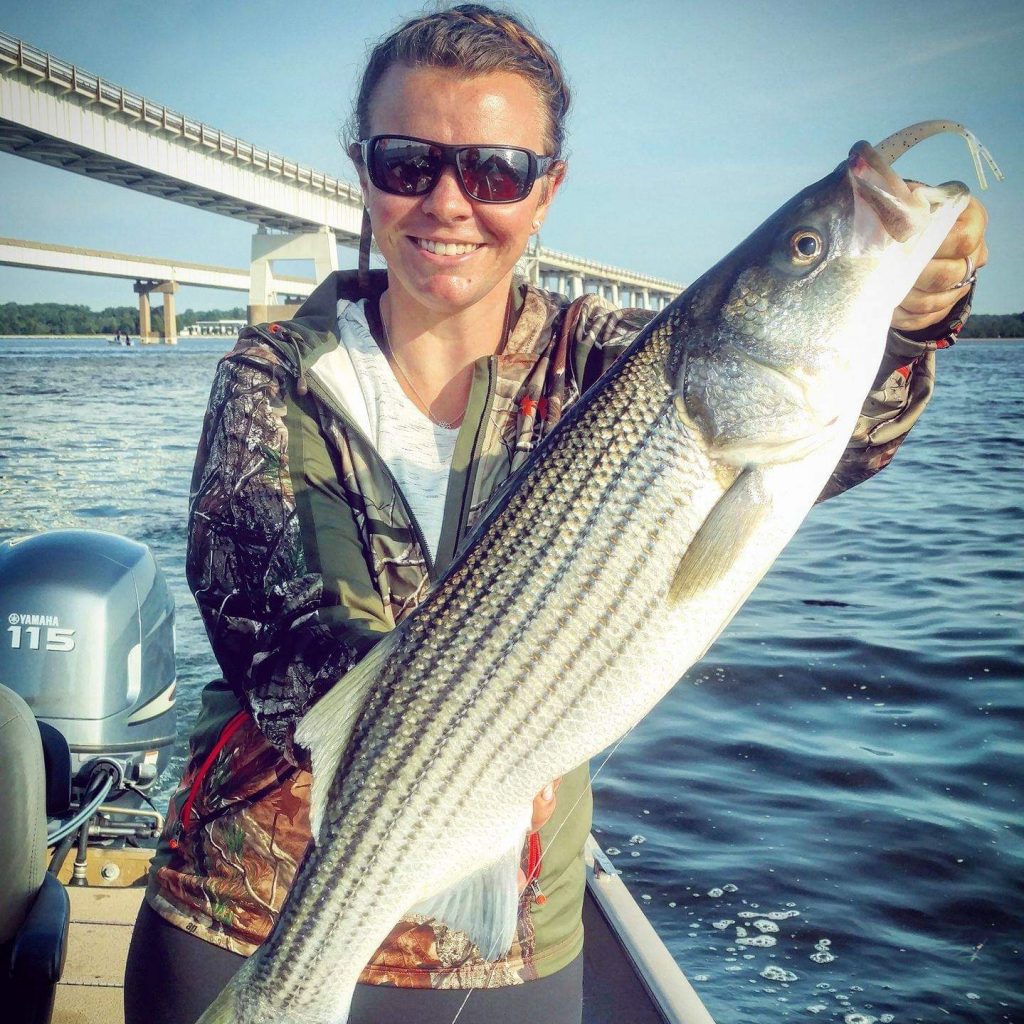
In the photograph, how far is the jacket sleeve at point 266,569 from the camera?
2.58 meters

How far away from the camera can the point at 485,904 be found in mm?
2451

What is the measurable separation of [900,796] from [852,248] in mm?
6380

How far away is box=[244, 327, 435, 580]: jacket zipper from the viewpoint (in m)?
2.87

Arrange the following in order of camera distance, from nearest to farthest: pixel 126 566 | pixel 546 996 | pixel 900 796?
1. pixel 546 996
2. pixel 126 566
3. pixel 900 796

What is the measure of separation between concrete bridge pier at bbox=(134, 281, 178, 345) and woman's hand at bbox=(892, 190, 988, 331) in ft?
272

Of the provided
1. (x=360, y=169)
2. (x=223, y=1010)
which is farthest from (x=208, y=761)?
(x=360, y=169)

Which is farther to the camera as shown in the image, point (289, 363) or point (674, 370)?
point (289, 363)

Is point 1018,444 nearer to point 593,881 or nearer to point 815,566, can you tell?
point 815,566

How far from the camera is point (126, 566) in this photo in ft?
18.6

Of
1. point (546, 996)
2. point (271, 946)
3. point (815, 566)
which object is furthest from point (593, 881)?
point (815, 566)

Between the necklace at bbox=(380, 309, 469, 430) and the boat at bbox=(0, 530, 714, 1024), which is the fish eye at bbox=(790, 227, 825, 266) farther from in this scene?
the boat at bbox=(0, 530, 714, 1024)

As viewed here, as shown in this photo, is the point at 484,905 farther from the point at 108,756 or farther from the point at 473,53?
the point at 108,756

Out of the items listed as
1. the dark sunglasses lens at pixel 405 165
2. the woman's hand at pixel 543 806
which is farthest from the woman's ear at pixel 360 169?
the woman's hand at pixel 543 806

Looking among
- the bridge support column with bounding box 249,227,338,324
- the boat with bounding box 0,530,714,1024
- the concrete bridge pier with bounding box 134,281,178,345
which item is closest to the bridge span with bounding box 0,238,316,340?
the concrete bridge pier with bounding box 134,281,178,345
